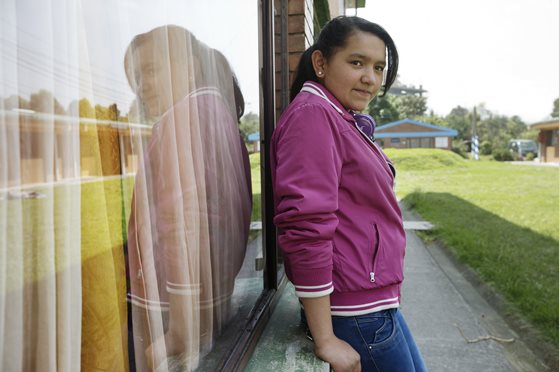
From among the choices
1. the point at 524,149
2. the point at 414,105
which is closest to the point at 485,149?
the point at 524,149

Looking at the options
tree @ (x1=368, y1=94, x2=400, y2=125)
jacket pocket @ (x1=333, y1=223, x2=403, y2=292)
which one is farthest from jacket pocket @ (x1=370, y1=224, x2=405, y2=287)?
tree @ (x1=368, y1=94, x2=400, y2=125)

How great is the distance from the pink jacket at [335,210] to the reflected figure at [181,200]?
0.81ft

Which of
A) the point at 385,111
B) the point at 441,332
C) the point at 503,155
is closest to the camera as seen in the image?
the point at 441,332

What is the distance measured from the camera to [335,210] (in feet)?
4.14

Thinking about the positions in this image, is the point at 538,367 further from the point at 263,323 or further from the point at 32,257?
the point at 32,257

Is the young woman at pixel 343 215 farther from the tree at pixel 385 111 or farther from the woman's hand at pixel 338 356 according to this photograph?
the tree at pixel 385 111

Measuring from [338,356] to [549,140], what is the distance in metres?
33.4

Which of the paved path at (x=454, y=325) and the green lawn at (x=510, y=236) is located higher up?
the green lawn at (x=510, y=236)

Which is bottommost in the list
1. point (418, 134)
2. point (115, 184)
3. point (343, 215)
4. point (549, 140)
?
point (343, 215)

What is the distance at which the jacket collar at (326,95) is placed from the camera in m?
1.40

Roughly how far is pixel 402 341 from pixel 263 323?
0.66 m

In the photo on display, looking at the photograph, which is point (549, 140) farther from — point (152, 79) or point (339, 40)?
point (152, 79)

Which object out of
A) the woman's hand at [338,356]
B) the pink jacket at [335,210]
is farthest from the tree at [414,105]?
the woman's hand at [338,356]

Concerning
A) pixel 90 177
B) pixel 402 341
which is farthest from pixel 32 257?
pixel 402 341
